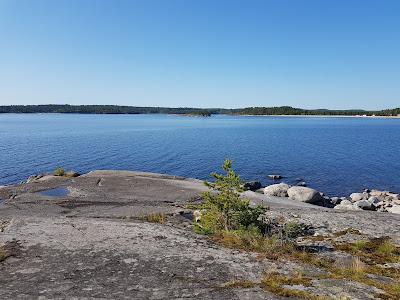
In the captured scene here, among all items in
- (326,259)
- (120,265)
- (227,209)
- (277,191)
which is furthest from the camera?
(277,191)

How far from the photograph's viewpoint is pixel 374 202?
41.0 meters

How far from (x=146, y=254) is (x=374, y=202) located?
32.6 metres

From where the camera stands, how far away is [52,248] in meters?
17.0

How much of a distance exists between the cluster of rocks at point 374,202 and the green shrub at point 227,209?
20.8 m

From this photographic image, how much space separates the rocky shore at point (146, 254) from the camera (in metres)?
12.4

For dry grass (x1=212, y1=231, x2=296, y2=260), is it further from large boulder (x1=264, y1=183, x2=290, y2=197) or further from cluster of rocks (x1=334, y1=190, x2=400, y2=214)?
large boulder (x1=264, y1=183, x2=290, y2=197)

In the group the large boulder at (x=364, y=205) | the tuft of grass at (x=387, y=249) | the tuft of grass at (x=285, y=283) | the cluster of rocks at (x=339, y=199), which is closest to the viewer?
the tuft of grass at (x=285, y=283)

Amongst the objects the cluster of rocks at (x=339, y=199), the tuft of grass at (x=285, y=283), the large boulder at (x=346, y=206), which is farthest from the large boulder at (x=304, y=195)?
the tuft of grass at (x=285, y=283)

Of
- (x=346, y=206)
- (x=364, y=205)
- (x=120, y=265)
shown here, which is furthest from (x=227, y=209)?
(x=364, y=205)

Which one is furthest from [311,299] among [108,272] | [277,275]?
[108,272]

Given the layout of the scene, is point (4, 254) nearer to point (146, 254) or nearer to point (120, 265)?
point (120, 265)

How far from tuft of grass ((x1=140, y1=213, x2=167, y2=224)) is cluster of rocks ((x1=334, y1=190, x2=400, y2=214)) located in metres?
21.0

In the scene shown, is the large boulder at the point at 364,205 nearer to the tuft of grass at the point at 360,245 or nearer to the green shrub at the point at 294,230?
the green shrub at the point at 294,230

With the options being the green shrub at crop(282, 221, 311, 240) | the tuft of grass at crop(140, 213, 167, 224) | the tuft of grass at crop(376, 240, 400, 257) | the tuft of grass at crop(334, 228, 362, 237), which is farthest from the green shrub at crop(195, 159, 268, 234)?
the tuft of grass at crop(376, 240, 400, 257)
